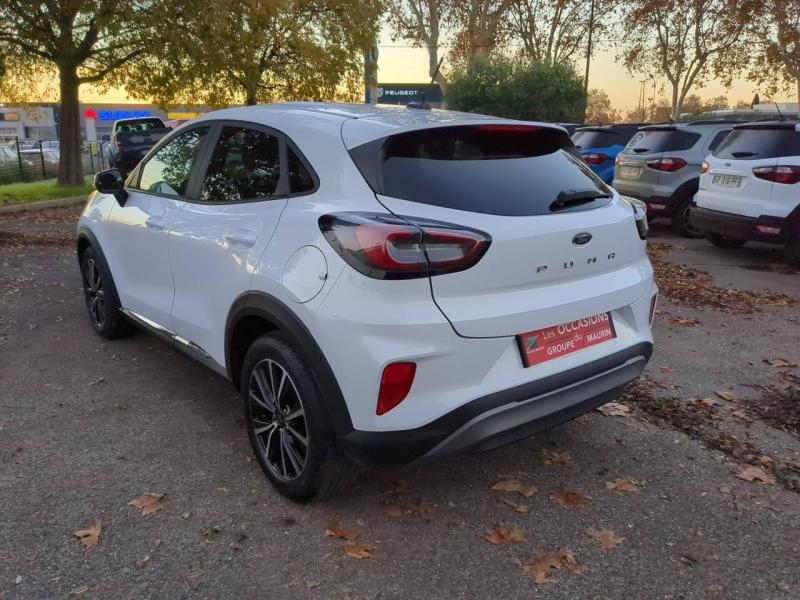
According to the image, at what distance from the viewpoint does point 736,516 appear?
120 inches

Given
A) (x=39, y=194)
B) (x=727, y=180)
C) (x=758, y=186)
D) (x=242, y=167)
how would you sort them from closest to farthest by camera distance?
(x=242, y=167) → (x=758, y=186) → (x=727, y=180) → (x=39, y=194)

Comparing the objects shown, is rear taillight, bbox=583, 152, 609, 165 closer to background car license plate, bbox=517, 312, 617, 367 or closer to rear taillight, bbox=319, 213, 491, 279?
background car license plate, bbox=517, 312, 617, 367

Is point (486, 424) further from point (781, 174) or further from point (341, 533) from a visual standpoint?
point (781, 174)

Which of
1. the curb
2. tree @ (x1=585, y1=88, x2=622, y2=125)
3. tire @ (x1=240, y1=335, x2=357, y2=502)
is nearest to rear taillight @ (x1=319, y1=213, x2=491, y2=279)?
tire @ (x1=240, y1=335, x2=357, y2=502)

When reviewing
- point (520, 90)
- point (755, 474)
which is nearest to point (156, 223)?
point (755, 474)

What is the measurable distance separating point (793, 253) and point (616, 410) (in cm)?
513

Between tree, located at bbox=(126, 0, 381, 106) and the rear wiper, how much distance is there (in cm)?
1369

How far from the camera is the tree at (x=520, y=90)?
26766 millimetres

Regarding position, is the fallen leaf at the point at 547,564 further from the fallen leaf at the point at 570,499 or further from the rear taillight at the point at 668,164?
the rear taillight at the point at 668,164

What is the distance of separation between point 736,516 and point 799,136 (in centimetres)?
602

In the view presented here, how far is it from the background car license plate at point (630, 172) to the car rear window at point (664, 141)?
27cm

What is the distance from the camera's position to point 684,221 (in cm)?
1057

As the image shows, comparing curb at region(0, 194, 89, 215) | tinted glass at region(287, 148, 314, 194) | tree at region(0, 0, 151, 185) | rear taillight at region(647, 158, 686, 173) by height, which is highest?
tree at region(0, 0, 151, 185)

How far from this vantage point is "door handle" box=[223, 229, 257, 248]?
3.19 meters
